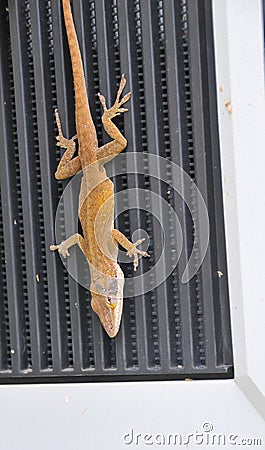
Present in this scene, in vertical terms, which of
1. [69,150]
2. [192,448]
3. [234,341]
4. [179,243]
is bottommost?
[192,448]

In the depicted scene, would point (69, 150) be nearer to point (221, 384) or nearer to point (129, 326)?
point (129, 326)

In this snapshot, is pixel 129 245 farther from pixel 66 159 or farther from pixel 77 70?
pixel 77 70

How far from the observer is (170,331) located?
1021 mm

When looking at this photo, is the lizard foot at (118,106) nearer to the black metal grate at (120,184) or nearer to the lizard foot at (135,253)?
the black metal grate at (120,184)

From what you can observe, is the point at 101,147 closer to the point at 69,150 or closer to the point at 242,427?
the point at 69,150

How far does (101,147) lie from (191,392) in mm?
382

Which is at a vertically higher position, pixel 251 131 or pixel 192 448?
pixel 251 131

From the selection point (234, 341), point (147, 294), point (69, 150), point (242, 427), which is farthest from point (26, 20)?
point (242, 427)

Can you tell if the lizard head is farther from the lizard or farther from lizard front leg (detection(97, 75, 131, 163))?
lizard front leg (detection(97, 75, 131, 163))

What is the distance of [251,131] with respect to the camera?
967mm

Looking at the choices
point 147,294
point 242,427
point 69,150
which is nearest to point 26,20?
point 69,150

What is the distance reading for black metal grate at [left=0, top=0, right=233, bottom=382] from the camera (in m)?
0.99

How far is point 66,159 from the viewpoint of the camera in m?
1.05

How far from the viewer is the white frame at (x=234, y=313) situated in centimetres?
96
